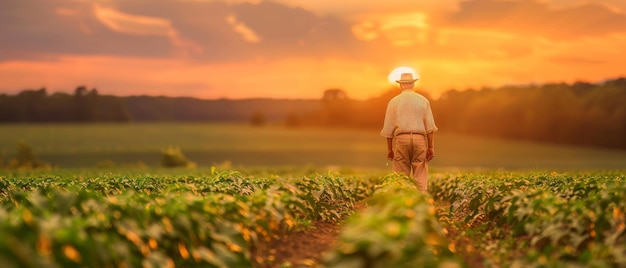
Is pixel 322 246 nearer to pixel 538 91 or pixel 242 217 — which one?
pixel 242 217

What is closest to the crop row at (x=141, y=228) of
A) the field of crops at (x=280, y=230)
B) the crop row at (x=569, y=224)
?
the field of crops at (x=280, y=230)

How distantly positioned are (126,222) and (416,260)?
2.99 metres

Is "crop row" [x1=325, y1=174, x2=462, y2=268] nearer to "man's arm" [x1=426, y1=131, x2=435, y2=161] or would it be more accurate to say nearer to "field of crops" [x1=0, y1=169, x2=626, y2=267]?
"field of crops" [x1=0, y1=169, x2=626, y2=267]

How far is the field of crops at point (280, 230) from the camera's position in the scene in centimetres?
607

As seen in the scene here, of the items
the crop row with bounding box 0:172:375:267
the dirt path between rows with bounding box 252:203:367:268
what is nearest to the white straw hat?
the dirt path between rows with bounding box 252:203:367:268

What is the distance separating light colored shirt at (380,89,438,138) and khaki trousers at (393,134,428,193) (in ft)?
0.56

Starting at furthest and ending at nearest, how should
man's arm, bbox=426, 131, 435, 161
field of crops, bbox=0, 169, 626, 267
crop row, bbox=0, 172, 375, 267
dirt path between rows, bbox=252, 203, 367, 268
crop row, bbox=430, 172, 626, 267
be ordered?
man's arm, bbox=426, 131, 435, 161
dirt path between rows, bbox=252, 203, 367, 268
crop row, bbox=430, 172, 626, 267
field of crops, bbox=0, 169, 626, 267
crop row, bbox=0, 172, 375, 267

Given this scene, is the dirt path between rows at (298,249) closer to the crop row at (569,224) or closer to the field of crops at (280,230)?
the field of crops at (280,230)

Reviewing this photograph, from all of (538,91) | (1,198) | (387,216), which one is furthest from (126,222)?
(538,91)

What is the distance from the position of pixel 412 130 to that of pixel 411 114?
0.34 meters

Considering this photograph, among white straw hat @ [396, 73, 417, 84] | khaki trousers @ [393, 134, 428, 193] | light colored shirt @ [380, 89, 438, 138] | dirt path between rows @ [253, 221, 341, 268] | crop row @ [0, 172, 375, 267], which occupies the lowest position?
dirt path between rows @ [253, 221, 341, 268]

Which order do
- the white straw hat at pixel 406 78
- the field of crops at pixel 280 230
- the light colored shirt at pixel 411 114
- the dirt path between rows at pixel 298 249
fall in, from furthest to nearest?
the white straw hat at pixel 406 78 → the light colored shirt at pixel 411 114 → the dirt path between rows at pixel 298 249 → the field of crops at pixel 280 230

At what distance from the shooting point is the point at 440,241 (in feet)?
23.3

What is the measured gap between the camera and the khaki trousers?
47.7 feet
